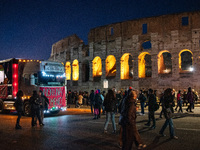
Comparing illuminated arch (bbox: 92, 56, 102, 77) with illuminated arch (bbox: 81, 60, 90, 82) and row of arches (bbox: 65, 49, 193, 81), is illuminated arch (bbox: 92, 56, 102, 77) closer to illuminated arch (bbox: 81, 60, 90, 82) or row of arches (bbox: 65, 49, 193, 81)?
row of arches (bbox: 65, 49, 193, 81)

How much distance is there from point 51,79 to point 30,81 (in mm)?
1361

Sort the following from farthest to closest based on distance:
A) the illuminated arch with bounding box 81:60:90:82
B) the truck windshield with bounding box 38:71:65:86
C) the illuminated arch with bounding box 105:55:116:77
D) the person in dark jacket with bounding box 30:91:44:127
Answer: the illuminated arch with bounding box 81:60:90:82
the illuminated arch with bounding box 105:55:116:77
the truck windshield with bounding box 38:71:65:86
the person in dark jacket with bounding box 30:91:44:127

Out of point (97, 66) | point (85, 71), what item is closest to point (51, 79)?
point (97, 66)

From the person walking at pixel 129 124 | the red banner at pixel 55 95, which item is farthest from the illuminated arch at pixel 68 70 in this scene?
the person walking at pixel 129 124

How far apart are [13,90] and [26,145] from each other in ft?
30.0

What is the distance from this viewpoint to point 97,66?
31.8 metres

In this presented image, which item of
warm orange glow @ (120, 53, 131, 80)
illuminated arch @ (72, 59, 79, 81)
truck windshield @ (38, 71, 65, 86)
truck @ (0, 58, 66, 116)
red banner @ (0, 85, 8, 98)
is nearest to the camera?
truck windshield @ (38, 71, 65, 86)

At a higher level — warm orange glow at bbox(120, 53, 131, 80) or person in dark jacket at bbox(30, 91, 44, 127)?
warm orange glow at bbox(120, 53, 131, 80)

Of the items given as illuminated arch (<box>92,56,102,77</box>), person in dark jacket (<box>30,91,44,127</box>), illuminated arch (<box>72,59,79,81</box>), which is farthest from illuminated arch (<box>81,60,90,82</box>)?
person in dark jacket (<box>30,91,44,127</box>)

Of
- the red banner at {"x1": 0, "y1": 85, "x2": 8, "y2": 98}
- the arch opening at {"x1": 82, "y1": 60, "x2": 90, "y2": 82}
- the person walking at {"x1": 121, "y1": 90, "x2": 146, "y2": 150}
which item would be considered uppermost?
the arch opening at {"x1": 82, "y1": 60, "x2": 90, "y2": 82}

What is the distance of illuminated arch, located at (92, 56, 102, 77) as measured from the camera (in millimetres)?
31219

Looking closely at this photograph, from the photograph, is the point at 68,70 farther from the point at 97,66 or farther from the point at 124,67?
the point at 124,67

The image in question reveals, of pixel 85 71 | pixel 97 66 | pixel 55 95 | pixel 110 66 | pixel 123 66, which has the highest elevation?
pixel 97 66

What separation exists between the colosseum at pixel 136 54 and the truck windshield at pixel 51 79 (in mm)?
5760
